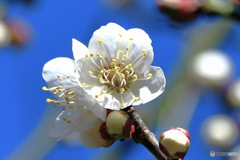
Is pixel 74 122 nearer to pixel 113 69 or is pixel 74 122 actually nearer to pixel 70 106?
pixel 70 106

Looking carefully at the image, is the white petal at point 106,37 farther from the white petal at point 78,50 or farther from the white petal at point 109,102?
the white petal at point 109,102

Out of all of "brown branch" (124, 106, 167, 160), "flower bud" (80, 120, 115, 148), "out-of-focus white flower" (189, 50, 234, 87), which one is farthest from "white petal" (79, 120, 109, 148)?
"out-of-focus white flower" (189, 50, 234, 87)

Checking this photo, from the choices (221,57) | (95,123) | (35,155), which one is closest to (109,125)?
(95,123)

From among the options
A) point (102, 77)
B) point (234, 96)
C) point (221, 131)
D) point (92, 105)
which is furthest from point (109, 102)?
point (221, 131)

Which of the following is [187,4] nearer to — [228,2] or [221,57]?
[228,2]

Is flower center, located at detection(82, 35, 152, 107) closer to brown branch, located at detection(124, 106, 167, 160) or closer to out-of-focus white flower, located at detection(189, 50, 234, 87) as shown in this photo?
brown branch, located at detection(124, 106, 167, 160)

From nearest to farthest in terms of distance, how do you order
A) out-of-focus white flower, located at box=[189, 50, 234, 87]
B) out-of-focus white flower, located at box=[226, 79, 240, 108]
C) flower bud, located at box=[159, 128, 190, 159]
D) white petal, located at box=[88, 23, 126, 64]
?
flower bud, located at box=[159, 128, 190, 159] → white petal, located at box=[88, 23, 126, 64] → out-of-focus white flower, located at box=[226, 79, 240, 108] → out-of-focus white flower, located at box=[189, 50, 234, 87]
